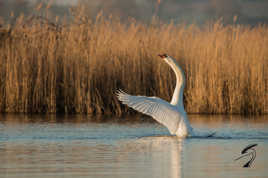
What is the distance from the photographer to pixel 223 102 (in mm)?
15289

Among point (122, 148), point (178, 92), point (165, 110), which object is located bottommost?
point (122, 148)

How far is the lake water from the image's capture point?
658cm

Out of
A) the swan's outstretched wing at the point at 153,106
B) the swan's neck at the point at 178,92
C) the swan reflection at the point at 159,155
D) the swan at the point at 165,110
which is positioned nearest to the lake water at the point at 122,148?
the swan reflection at the point at 159,155

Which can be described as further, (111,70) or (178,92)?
(111,70)

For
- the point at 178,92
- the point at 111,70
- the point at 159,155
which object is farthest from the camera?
the point at 111,70

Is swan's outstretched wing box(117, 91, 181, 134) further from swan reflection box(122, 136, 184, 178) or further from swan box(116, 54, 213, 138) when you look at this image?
swan reflection box(122, 136, 184, 178)

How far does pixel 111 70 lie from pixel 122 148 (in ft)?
22.7

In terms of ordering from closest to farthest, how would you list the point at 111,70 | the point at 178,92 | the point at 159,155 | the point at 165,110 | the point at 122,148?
the point at 159,155
the point at 122,148
the point at 165,110
the point at 178,92
the point at 111,70

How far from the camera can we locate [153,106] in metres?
9.78

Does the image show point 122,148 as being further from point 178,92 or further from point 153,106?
point 178,92

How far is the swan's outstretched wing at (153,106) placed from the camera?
967 centimetres

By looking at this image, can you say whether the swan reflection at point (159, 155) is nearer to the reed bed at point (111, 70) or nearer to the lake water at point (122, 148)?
the lake water at point (122, 148)

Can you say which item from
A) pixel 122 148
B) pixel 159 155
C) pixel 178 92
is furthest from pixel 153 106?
pixel 159 155

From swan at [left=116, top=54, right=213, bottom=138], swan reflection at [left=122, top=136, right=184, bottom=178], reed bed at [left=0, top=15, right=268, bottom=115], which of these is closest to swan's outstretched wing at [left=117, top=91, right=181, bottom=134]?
swan at [left=116, top=54, right=213, bottom=138]
